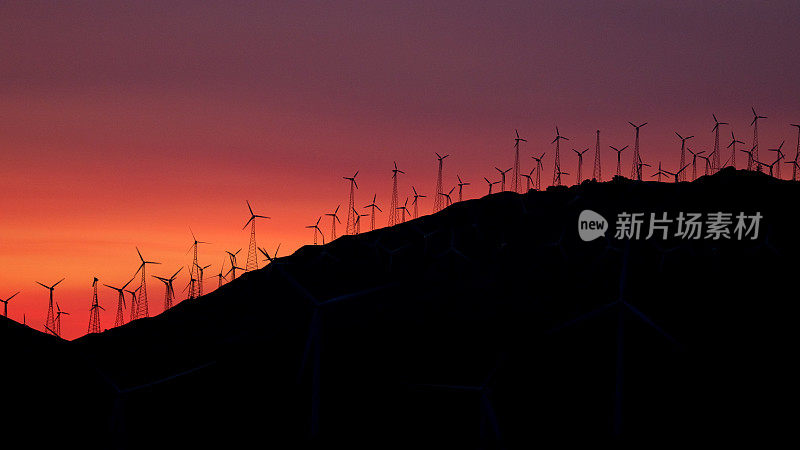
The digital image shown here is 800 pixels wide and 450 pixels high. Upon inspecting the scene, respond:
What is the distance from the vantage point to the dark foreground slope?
206ft

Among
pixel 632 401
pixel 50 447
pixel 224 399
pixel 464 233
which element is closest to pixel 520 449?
pixel 632 401

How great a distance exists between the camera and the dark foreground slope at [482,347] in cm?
6291

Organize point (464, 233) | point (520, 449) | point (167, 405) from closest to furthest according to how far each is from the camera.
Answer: point (520, 449) → point (167, 405) → point (464, 233)

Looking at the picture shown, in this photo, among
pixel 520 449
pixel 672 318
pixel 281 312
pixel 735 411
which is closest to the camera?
pixel 520 449

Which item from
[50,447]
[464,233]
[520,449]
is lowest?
[50,447]

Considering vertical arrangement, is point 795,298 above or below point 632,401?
above

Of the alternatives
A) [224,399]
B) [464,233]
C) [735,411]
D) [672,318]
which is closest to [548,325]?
[672,318]

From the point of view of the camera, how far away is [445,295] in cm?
10488

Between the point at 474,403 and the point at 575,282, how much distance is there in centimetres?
3251

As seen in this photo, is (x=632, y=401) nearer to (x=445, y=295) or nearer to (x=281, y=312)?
(x=445, y=295)

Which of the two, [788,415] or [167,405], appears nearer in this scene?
[788,415]

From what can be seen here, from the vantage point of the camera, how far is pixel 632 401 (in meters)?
65.8

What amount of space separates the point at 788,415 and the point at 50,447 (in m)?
60.4

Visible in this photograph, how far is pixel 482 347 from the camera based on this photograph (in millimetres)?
84500
